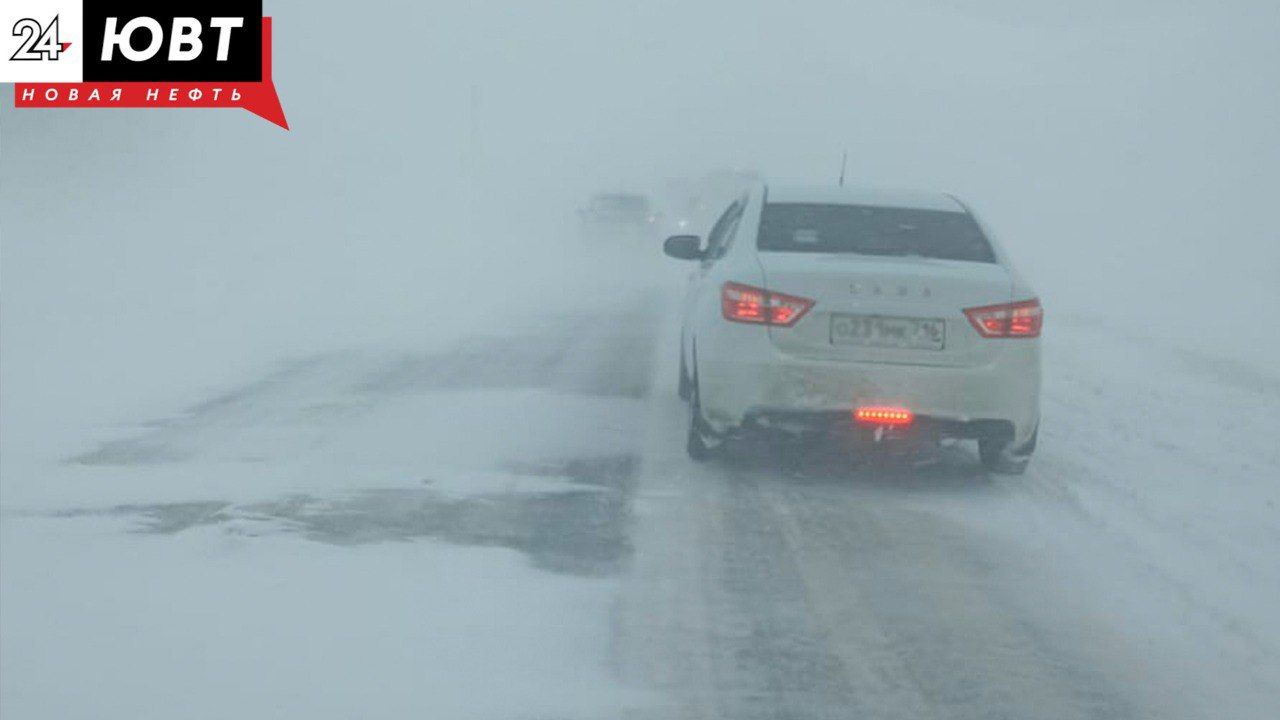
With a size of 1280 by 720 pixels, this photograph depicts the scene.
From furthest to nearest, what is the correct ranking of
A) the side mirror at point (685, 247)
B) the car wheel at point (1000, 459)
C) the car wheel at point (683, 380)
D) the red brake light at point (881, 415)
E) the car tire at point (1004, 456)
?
1. the car wheel at point (683, 380)
2. the side mirror at point (685, 247)
3. the car wheel at point (1000, 459)
4. the car tire at point (1004, 456)
5. the red brake light at point (881, 415)

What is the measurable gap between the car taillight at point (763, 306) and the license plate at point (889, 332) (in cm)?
20

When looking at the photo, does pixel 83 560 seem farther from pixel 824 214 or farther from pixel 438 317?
pixel 438 317

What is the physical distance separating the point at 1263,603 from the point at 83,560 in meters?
4.59

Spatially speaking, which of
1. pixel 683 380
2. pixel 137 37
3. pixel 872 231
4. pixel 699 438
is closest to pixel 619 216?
pixel 137 37

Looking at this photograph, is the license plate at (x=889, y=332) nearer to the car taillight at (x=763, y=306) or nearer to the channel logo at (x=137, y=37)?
the car taillight at (x=763, y=306)

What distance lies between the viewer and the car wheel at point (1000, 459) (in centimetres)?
920

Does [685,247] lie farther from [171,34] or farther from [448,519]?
[171,34]

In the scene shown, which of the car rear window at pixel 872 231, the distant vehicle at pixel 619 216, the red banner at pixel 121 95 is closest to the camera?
the car rear window at pixel 872 231

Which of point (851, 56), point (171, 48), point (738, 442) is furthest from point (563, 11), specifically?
point (738, 442)

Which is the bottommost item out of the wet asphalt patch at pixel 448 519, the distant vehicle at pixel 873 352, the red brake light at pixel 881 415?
the wet asphalt patch at pixel 448 519

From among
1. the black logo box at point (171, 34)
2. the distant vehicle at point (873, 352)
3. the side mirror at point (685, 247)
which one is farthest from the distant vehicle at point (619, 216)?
the distant vehicle at point (873, 352)

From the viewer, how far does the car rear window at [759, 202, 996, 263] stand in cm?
942

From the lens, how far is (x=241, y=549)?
6.96m

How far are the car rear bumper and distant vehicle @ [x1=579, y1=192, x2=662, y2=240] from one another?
28013 mm
